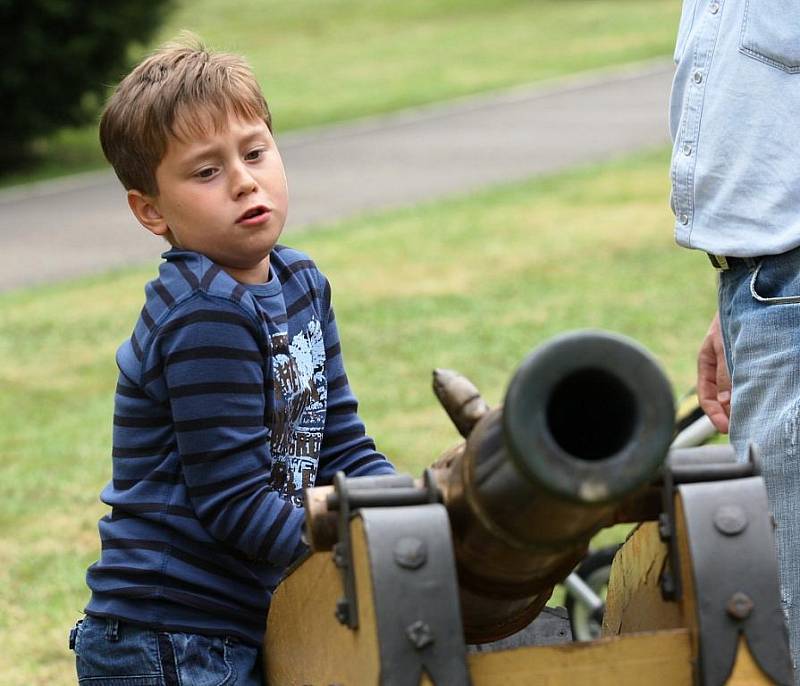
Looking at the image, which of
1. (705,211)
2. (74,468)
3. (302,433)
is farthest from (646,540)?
(74,468)

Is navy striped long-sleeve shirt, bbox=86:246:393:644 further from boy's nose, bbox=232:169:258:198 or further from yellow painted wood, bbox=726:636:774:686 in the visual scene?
yellow painted wood, bbox=726:636:774:686

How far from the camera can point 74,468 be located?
7.00 m

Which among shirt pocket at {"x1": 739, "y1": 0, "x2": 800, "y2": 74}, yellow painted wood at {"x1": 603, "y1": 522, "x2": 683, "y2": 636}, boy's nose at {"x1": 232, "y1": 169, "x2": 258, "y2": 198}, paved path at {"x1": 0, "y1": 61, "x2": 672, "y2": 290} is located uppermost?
shirt pocket at {"x1": 739, "y1": 0, "x2": 800, "y2": 74}

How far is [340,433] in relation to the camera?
291 centimetres

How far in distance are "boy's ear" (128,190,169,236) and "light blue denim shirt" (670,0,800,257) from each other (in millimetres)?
1011

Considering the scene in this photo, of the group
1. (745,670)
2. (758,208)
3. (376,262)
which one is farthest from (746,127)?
(376,262)

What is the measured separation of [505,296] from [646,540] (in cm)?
751

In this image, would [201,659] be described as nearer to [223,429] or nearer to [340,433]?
[223,429]

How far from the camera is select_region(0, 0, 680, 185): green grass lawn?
20.4 m

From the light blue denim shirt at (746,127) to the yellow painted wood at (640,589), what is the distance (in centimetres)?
79

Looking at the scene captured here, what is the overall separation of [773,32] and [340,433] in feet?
3.50

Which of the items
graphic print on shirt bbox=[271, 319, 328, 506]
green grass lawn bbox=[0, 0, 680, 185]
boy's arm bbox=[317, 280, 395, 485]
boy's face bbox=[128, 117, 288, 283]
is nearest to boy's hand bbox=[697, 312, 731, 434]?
boy's arm bbox=[317, 280, 395, 485]

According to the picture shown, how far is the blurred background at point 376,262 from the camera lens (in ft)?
22.2

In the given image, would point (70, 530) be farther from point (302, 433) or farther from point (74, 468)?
point (302, 433)
